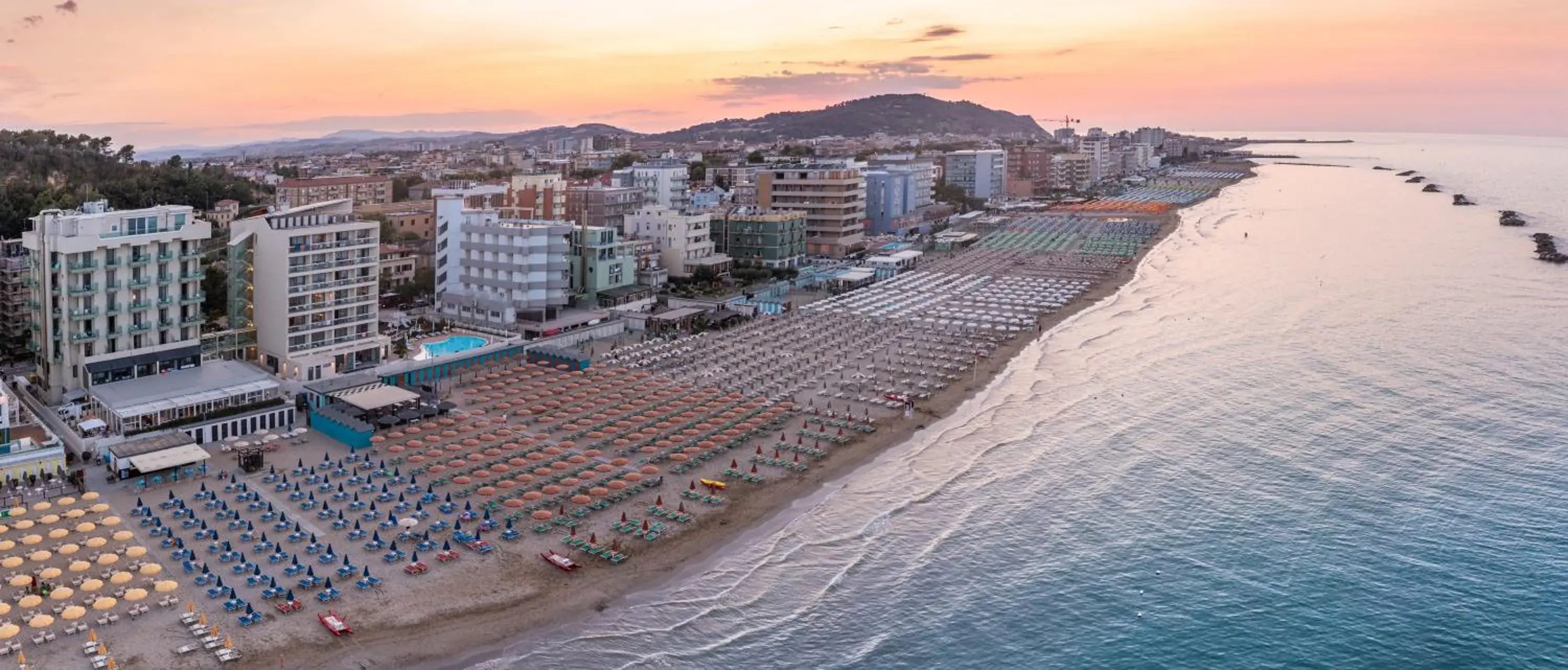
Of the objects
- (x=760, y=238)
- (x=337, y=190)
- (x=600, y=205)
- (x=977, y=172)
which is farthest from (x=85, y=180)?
(x=977, y=172)

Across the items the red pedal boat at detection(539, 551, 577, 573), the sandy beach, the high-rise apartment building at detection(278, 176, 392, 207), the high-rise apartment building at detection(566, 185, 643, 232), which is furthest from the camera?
the high-rise apartment building at detection(278, 176, 392, 207)

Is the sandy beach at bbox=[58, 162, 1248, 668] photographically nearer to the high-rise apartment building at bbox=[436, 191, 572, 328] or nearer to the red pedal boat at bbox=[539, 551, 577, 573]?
the red pedal boat at bbox=[539, 551, 577, 573]

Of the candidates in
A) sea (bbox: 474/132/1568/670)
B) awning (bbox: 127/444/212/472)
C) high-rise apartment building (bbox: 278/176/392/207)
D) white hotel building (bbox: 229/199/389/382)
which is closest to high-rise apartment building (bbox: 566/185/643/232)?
high-rise apartment building (bbox: 278/176/392/207)

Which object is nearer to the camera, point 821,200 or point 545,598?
point 545,598

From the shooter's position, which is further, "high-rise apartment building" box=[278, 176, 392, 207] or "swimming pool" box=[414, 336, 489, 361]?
"high-rise apartment building" box=[278, 176, 392, 207]

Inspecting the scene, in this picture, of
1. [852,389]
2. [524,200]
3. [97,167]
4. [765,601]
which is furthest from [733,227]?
[765,601]

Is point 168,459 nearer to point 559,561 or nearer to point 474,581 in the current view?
point 474,581
